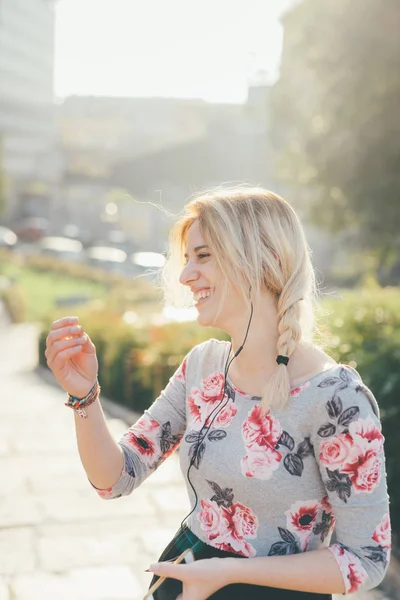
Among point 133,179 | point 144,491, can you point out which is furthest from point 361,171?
point 133,179

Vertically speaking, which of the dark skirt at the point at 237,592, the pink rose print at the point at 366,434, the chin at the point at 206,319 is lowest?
the dark skirt at the point at 237,592

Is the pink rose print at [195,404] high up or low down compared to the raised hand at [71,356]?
down

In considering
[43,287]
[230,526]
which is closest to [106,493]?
[230,526]

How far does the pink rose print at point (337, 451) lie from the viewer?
1728 millimetres

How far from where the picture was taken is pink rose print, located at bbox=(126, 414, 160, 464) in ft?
7.03

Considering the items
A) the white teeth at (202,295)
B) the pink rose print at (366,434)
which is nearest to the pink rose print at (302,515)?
the pink rose print at (366,434)

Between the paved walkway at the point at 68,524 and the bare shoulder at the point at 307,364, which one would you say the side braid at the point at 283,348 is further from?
the paved walkway at the point at 68,524

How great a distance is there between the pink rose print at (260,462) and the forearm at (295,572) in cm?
20

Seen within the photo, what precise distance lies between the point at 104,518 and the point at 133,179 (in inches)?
2259

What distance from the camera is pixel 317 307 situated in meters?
2.14

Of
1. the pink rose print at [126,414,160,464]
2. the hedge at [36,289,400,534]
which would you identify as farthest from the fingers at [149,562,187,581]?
the hedge at [36,289,400,534]

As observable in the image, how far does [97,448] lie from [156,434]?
21cm

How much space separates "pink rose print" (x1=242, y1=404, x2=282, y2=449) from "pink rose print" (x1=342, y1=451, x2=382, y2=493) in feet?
0.67

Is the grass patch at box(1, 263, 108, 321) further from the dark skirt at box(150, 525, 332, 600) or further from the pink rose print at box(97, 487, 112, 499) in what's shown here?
the dark skirt at box(150, 525, 332, 600)
